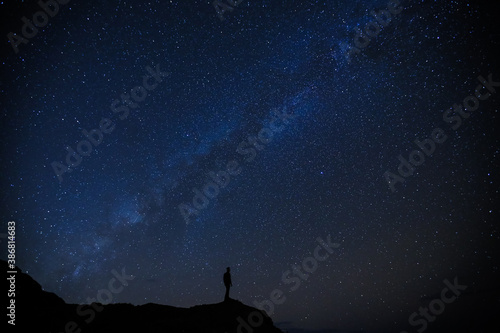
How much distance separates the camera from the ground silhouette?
12.8 m

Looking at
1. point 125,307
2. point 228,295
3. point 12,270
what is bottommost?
point 228,295

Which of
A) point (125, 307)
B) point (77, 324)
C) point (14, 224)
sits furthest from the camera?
point (125, 307)

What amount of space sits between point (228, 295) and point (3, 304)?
11109mm

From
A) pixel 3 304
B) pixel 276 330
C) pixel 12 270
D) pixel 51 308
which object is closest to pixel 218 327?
pixel 276 330

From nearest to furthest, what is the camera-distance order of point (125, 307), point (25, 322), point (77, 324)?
point (25, 322) < point (77, 324) < point (125, 307)

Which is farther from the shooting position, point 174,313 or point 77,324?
point 174,313

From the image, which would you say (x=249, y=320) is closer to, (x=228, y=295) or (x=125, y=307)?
(x=228, y=295)

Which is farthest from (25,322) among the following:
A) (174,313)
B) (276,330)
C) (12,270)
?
(276,330)

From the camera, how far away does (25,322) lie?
1220cm

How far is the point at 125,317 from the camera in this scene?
1446 cm

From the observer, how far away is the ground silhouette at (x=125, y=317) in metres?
12.8

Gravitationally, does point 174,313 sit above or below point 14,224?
below

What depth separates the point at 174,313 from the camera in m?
15.2

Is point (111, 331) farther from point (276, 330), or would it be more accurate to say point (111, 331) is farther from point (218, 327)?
point (276, 330)
